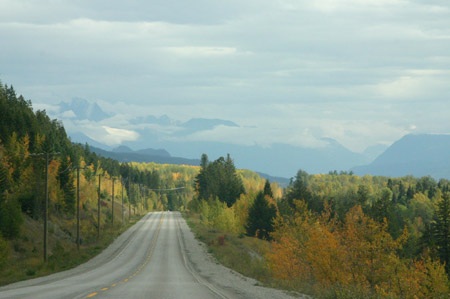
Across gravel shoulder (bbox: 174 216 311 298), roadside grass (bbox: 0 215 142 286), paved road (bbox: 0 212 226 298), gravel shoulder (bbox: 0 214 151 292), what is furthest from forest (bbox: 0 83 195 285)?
gravel shoulder (bbox: 174 216 311 298)

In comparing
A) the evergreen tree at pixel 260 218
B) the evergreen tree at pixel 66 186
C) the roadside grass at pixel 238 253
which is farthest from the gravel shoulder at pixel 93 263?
the evergreen tree at pixel 260 218

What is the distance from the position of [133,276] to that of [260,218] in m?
74.7

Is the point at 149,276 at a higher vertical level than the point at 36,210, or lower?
lower

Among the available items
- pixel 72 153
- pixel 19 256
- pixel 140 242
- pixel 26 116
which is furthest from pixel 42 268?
pixel 72 153

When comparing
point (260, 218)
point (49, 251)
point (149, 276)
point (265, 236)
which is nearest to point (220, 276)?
point (149, 276)

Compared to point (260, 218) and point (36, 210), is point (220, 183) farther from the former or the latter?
point (36, 210)

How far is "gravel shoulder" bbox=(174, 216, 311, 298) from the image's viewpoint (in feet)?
89.4

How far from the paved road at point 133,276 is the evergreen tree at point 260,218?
17377 mm

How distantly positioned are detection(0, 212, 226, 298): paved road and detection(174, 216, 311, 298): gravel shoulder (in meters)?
0.81

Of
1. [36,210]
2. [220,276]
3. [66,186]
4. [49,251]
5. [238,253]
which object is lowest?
[238,253]

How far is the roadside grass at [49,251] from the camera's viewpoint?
43.7m

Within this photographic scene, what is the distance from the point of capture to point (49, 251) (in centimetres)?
6481

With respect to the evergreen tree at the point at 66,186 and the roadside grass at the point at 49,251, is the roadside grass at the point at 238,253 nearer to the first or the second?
the roadside grass at the point at 49,251

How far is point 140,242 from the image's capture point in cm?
8169
